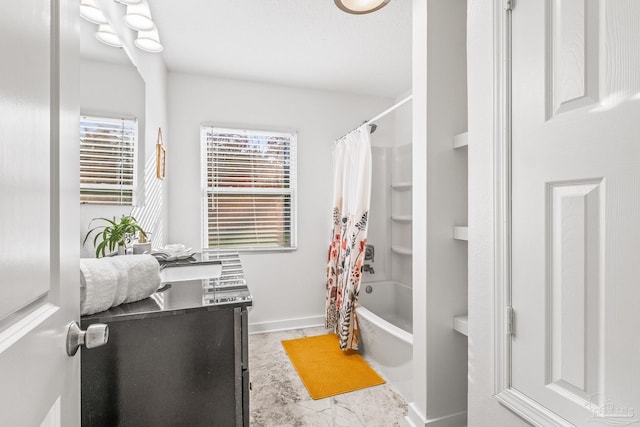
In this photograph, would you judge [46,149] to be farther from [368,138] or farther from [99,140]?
[368,138]

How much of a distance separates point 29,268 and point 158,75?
97.4 inches

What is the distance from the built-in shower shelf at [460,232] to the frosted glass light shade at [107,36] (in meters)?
1.92

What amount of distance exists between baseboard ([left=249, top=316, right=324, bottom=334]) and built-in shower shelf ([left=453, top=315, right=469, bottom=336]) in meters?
1.90

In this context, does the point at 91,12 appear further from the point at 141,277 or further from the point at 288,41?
the point at 288,41

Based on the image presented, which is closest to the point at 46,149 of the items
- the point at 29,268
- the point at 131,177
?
the point at 29,268

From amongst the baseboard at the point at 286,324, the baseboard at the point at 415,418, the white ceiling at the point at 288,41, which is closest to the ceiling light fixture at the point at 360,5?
the white ceiling at the point at 288,41

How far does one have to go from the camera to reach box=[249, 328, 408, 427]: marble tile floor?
1774 millimetres

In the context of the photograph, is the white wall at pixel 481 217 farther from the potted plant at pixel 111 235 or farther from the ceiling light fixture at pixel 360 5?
the potted plant at pixel 111 235

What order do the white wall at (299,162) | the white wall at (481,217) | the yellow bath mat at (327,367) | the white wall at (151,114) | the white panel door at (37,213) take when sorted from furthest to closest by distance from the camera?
Answer: the white wall at (299,162) → the yellow bath mat at (327,367) → the white wall at (151,114) → the white wall at (481,217) → the white panel door at (37,213)

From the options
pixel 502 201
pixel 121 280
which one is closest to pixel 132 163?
pixel 121 280

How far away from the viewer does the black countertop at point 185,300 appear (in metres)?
0.95

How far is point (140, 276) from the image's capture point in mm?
1054

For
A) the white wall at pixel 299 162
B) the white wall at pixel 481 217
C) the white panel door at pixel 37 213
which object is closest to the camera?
the white panel door at pixel 37 213

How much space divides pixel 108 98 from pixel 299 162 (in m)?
1.94
